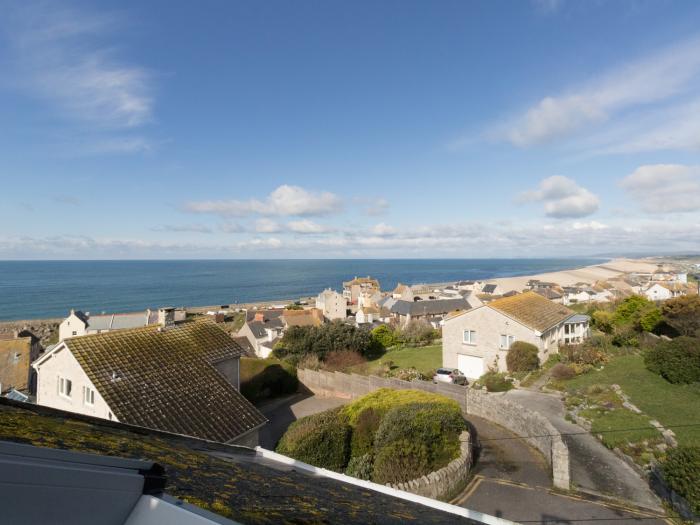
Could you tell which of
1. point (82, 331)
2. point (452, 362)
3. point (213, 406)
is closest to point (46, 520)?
point (213, 406)

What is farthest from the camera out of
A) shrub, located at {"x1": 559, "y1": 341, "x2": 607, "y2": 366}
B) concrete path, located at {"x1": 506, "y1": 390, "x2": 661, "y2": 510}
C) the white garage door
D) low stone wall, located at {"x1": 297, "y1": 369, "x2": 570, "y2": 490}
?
the white garage door

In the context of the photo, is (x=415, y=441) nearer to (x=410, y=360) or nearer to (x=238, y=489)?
(x=238, y=489)

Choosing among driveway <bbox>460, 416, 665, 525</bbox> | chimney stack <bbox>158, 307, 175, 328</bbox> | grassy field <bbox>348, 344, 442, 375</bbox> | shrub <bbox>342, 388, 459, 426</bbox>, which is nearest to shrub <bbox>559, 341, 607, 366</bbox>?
grassy field <bbox>348, 344, 442, 375</bbox>

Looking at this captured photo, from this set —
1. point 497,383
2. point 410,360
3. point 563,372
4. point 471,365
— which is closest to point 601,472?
point 497,383

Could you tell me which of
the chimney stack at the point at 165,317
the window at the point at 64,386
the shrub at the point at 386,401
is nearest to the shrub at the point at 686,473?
the shrub at the point at 386,401

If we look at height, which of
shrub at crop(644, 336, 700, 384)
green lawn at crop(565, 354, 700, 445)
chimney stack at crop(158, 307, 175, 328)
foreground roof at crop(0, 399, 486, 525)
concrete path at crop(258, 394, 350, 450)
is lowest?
concrete path at crop(258, 394, 350, 450)

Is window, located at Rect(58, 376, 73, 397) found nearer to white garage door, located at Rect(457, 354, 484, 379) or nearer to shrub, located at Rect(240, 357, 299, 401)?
shrub, located at Rect(240, 357, 299, 401)

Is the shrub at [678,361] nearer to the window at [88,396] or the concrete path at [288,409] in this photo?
the concrete path at [288,409]
